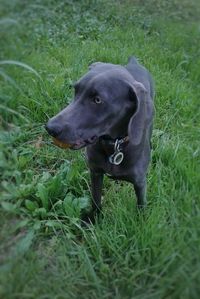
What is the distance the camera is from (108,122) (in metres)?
2.32

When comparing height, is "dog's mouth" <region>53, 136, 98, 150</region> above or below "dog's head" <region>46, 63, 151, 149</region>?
below

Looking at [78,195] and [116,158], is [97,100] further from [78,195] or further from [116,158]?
[78,195]

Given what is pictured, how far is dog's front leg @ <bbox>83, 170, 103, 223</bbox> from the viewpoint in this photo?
2707 mm

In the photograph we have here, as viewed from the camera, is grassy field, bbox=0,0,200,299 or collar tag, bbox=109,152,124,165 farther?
collar tag, bbox=109,152,124,165

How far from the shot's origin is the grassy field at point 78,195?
2070 millimetres

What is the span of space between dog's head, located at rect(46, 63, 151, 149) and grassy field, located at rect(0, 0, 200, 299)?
236mm

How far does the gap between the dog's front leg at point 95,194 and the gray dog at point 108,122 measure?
0.37 feet

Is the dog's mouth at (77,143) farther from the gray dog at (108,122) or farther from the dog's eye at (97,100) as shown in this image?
the dog's eye at (97,100)

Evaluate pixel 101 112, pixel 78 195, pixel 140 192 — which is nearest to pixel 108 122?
pixel 101 112

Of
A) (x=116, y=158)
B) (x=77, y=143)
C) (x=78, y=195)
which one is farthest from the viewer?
(x=78, y=195)

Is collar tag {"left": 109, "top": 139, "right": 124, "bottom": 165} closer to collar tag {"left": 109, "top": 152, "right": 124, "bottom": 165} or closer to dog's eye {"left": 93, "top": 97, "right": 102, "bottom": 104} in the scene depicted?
collar tag {"left": 109, "top": 152, "right": 124, "bottom": 165}

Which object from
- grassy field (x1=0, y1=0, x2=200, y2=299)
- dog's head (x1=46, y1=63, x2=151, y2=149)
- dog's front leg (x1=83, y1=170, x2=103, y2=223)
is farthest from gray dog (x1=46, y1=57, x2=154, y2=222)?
grassy field (x1=0, y1=0, x2=200, y2=299)

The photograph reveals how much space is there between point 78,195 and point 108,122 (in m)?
0.77

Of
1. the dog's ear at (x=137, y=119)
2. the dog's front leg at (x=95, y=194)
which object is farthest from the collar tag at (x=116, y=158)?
the dog's front leg at (x=95, y=194)
